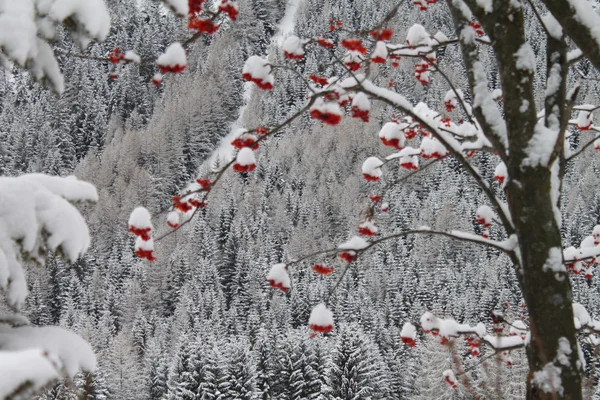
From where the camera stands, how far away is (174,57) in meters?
2.48

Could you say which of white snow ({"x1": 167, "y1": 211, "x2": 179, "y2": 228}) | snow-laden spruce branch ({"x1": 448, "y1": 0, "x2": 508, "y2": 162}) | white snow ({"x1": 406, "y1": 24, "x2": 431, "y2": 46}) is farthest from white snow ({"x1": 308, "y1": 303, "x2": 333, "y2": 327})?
white snow ({"x1": 406, "y1": 24, "x2": 431, "y2": 46})

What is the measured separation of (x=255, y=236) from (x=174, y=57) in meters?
91.1

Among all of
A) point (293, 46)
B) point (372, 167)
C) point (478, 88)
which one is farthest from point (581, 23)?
point (372, 167)

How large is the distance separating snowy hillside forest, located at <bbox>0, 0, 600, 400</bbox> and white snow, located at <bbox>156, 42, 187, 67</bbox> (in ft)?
0.37

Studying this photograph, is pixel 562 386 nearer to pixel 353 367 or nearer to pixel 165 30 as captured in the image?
pixel 353 367

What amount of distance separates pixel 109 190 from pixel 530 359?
12201cm

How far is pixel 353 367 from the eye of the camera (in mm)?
34344

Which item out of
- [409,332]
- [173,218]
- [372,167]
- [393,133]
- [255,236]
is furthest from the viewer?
[255,236]

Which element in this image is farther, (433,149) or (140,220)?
(433,149)

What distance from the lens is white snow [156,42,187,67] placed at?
8.09 feet

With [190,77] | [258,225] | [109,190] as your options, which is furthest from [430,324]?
[190,77]

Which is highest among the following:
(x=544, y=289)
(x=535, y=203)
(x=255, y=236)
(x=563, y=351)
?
(x=255, y=236)

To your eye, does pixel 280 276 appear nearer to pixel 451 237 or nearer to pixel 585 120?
pixel 451 237

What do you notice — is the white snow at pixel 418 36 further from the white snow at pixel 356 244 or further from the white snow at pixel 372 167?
the white snow at pixel 356 244
